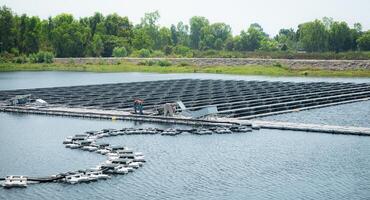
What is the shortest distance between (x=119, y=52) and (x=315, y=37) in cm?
3200

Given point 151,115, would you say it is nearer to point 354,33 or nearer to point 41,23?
point 354,33

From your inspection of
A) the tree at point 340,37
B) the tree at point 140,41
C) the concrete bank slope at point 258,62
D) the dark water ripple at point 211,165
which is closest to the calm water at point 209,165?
the dark water ripple at point 211,165

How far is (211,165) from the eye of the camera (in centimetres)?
2264

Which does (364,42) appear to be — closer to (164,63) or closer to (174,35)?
(164,63)

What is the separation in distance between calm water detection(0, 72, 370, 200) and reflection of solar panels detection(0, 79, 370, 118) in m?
7.16

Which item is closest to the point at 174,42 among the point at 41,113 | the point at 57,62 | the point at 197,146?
the point at 57,62

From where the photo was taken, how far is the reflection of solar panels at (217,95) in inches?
1527

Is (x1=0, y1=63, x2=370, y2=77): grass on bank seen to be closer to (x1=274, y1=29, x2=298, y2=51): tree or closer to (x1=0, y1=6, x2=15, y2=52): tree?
(x1=0, y1=6, x2=15, y2=52): tree

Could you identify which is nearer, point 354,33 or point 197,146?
point 197,146

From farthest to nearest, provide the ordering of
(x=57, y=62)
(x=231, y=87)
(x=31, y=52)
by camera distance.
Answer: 1. (x=31, y=52)
2. (x=57, y=62)
3. (x=231, y=87)

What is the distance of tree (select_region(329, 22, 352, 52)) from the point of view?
339 feet

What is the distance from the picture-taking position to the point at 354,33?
344 ft

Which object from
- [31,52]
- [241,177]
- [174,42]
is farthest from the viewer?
[174,42]

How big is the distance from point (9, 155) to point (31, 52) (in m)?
87.9
